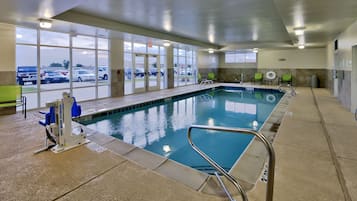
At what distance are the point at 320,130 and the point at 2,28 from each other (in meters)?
7.39

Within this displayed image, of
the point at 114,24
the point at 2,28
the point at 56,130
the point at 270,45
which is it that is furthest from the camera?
the point at 270,45

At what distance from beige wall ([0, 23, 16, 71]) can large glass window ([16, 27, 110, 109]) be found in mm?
551

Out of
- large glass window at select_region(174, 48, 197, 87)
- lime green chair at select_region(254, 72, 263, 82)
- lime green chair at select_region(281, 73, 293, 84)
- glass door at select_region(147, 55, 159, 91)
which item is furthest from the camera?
lime green chair at select_region(254, 72, 263, 82)

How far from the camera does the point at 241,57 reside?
1609 cm

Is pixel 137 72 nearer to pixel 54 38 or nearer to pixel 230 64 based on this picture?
pixel 54 38

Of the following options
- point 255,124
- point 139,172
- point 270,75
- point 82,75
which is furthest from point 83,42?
point 270,75

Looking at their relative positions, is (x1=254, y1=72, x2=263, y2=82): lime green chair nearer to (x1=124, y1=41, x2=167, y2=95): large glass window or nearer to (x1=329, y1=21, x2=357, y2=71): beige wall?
(x1=124, y1=41, x2=167, y2=95): large glass window

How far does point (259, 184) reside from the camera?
7.63 feet

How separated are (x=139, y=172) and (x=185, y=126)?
3123 millimetres

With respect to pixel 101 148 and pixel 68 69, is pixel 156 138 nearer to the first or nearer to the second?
pixel 101 148

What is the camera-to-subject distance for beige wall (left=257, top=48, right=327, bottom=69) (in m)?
13.2

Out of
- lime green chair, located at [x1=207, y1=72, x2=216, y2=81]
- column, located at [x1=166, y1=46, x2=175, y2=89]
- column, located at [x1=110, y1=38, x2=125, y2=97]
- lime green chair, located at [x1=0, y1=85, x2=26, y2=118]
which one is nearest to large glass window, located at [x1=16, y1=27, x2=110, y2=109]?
column, located at [x1=110, y1=38, x2=125, y2=97]

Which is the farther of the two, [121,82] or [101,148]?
[121,82]

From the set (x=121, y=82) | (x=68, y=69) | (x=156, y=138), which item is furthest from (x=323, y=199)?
(x=121, y=82)
